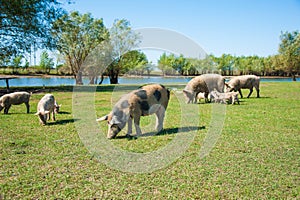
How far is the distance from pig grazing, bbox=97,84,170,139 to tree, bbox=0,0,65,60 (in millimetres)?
21597

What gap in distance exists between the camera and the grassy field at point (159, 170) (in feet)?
16.6

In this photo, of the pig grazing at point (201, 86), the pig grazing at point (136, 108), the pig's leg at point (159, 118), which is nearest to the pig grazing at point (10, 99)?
the pig grazing at point (136, 108)

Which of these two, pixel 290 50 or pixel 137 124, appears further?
pixel 290 50

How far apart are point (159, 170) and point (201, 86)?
44.0 feet

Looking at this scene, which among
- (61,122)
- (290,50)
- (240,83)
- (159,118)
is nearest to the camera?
(159,118)

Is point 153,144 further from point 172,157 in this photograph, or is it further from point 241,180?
point 241,180

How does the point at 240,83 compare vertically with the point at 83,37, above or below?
below

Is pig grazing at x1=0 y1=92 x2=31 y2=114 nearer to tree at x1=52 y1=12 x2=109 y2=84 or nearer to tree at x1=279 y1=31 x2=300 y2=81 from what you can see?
tree at x1=52 y1=12 x2=109 y2=84

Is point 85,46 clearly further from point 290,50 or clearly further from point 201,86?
point 290,50

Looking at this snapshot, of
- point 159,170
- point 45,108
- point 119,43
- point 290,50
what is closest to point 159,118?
point 159,170

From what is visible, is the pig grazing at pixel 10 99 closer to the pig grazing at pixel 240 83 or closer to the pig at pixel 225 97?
the pig at pixel 225 97

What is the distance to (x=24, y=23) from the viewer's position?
26484 millimetres

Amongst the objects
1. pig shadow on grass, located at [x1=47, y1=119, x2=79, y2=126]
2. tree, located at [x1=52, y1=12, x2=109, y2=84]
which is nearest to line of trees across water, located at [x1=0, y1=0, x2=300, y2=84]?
tree, located at [x1=52, y1=12, x2=109, y2=84]

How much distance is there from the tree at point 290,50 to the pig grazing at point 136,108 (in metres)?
68.3
